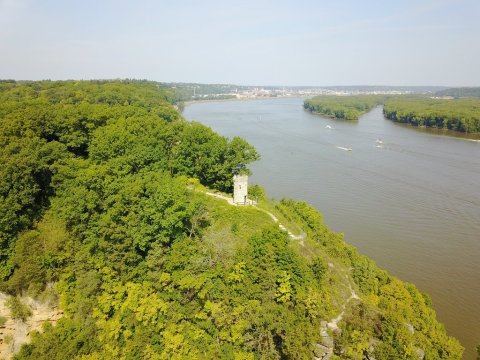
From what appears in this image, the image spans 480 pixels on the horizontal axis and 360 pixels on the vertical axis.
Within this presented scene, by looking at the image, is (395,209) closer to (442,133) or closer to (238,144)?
(238,144)

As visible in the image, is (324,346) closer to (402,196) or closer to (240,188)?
(240,188)

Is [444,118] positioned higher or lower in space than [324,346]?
higher

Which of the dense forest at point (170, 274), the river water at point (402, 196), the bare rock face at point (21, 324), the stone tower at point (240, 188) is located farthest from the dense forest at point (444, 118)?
the bare rock face at point (21, 324)

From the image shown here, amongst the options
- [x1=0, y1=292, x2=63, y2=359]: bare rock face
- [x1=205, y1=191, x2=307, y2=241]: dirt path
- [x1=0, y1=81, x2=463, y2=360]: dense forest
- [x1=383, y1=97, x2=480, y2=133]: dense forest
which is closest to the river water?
[x1=0, y1=81, x2=463, y2=360]: dense forest

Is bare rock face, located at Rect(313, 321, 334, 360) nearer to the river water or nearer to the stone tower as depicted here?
the river water

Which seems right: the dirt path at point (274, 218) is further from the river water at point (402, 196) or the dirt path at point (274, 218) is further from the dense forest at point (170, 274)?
the river water at point (402, 196)

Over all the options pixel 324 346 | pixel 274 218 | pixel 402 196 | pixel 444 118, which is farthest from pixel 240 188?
pixel 444 118
